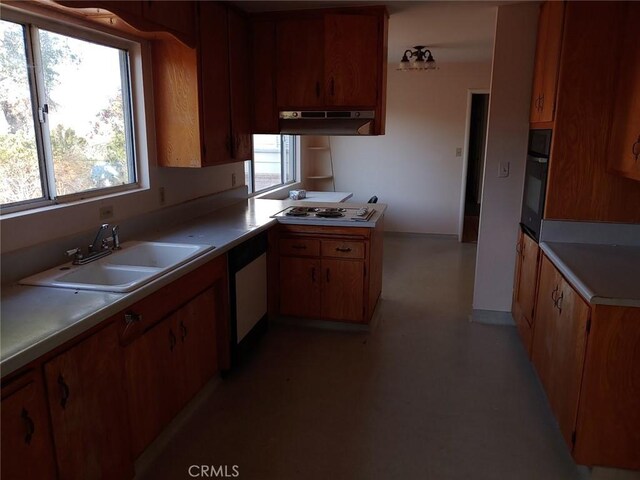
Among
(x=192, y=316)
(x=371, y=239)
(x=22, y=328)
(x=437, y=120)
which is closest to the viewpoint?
(x=22, y=328)

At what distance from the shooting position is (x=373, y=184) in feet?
22.5

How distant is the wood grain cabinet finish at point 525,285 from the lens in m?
2.96

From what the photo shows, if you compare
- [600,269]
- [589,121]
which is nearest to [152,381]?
[600,269]

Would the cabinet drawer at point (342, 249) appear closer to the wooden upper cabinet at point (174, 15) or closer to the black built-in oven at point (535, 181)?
the black built-in oven at point (535, 181)

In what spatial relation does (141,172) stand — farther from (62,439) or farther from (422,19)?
(422,19)

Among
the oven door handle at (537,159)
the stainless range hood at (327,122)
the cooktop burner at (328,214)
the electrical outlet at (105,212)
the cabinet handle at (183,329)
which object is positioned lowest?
the cabinet handle at (183,329)

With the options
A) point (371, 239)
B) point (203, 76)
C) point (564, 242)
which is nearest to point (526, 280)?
point (564, 242)

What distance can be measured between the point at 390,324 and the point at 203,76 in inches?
Result: 89.2

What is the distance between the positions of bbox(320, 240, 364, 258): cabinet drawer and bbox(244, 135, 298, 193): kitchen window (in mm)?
1541

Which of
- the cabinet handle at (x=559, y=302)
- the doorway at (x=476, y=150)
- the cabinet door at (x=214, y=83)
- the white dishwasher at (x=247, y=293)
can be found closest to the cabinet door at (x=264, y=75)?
the cabinet door at (x=214, y=83)

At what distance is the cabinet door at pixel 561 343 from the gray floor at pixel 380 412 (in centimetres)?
22

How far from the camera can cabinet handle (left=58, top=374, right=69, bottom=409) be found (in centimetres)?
149

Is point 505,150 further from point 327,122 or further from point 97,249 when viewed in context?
point 97,249

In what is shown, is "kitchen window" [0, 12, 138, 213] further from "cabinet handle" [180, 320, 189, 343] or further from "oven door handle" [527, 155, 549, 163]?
"oven door handle" [527, 155, 549, 163]
